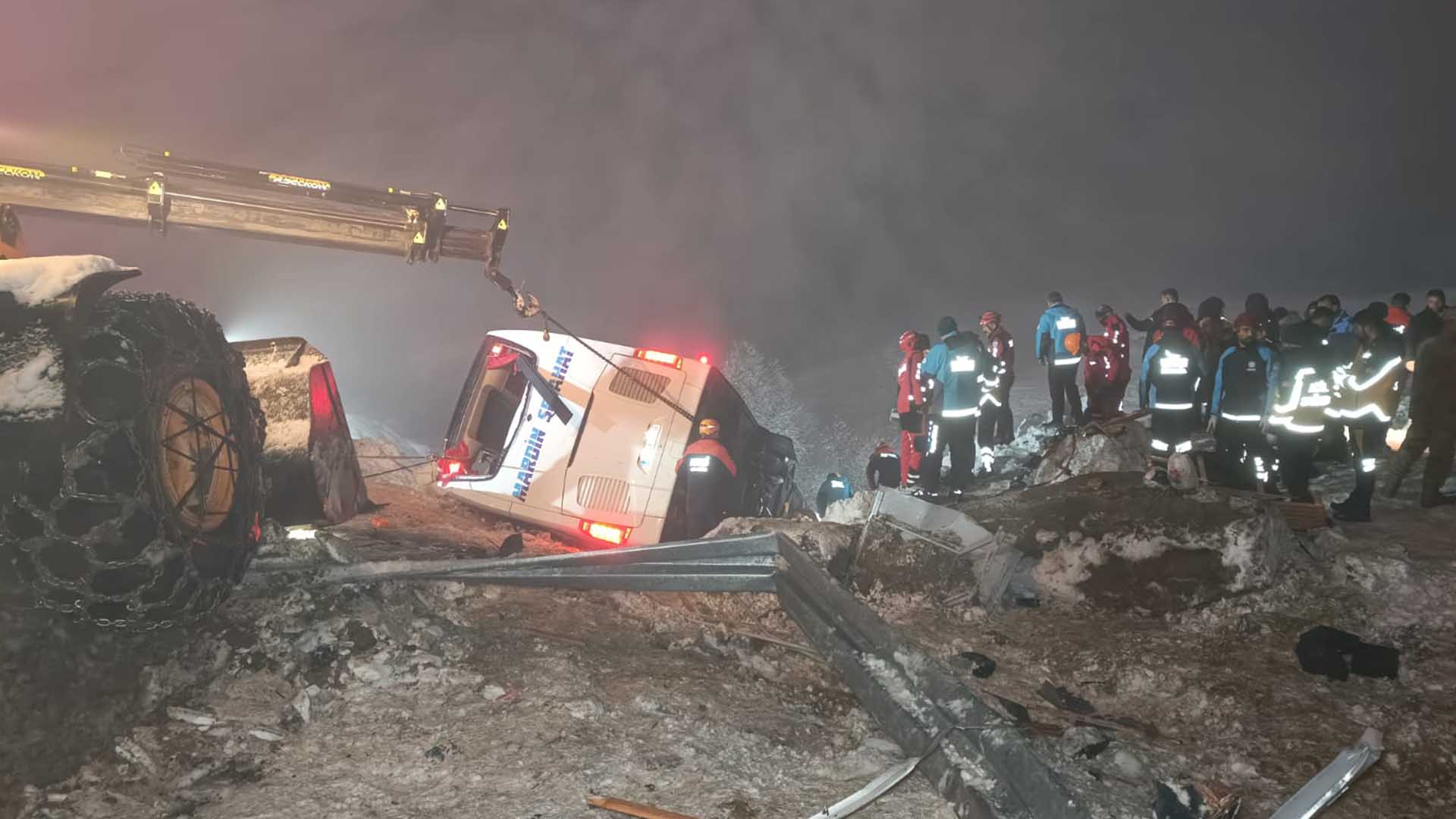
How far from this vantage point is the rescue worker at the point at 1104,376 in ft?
33.5

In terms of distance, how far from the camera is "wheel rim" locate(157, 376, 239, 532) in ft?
10.5

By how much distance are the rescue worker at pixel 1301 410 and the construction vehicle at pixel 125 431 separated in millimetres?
7317

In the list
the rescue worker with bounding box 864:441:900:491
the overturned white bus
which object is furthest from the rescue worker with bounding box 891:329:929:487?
the overturned white bus

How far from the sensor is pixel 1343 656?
378 centimetres

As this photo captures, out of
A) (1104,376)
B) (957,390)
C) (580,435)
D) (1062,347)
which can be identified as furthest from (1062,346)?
(580,435)

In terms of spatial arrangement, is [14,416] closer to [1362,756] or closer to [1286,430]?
[1362,756]

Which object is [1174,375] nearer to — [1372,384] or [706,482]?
[1372,384]

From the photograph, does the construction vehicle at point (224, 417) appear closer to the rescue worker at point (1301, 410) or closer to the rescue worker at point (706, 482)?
the rescue worker at point (706, 482)

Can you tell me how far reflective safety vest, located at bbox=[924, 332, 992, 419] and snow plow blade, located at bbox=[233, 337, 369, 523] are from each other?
19.4ft

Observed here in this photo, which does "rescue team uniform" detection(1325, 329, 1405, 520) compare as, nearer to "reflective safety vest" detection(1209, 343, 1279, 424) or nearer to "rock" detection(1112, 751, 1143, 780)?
"reflective safety vest" detection(1209, 343, 1279, 424)

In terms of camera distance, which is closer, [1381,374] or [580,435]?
[580,435]

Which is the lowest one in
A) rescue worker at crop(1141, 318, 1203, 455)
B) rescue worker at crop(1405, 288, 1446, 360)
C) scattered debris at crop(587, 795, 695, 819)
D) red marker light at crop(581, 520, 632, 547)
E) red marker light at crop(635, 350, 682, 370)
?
red marker light at crop(581, 520, 632, 547)

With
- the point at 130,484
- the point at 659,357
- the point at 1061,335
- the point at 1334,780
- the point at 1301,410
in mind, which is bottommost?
the point at 1334,780

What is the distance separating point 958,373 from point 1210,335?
3623mm
